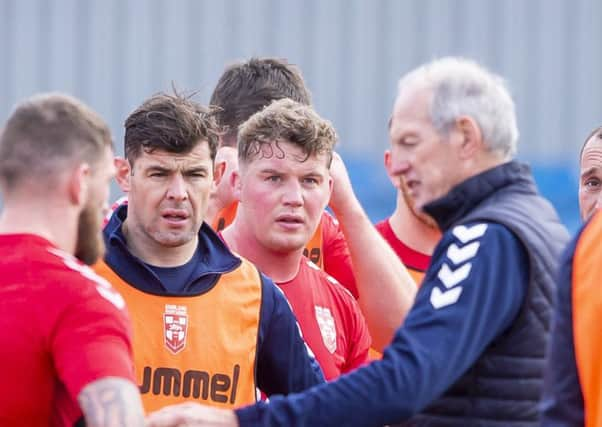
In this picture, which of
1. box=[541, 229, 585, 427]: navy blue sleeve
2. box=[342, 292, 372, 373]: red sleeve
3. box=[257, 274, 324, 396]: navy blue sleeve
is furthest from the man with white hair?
box=[342, 292, 372, 373]: red sleeve

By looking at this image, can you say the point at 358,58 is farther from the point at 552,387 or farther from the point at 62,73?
the point at 552,387

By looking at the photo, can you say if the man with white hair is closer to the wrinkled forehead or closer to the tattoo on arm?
the tattoo on arm

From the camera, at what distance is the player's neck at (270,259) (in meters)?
5.06

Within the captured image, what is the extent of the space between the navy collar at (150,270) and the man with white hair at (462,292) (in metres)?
0.86

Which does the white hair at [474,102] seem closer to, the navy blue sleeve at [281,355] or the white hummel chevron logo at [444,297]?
the white hummel chevron logo at [444,297]

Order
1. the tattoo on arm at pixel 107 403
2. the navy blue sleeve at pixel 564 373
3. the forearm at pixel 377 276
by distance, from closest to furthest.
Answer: the navy blue sleeve at pixel 564 373
the tattoo on arm at pixel 107 403
the forearm at pixel 377 276

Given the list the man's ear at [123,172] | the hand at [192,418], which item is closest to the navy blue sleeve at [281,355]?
the man's ear at [123,172]

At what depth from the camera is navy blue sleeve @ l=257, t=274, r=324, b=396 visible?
446 centimetres

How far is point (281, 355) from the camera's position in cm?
446

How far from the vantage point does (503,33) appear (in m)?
17.3

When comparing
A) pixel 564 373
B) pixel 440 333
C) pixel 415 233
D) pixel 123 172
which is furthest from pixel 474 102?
pixel 415 233

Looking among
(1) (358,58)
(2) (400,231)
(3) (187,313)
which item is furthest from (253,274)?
(1) (358,58)

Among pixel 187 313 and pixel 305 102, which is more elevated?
pixel 305 102

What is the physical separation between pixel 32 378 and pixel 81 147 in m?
0.64
